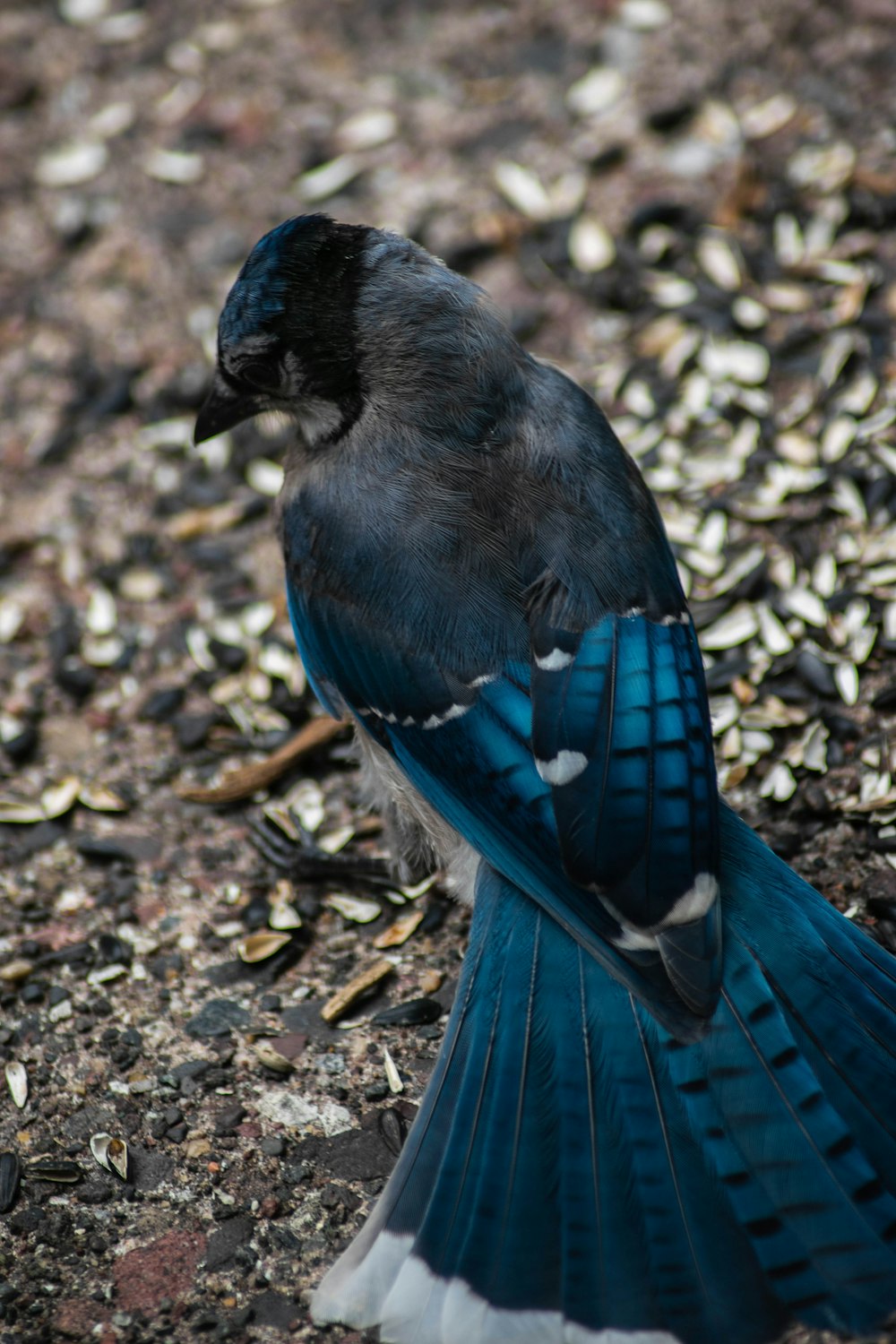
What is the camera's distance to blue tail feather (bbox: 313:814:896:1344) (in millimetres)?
2141

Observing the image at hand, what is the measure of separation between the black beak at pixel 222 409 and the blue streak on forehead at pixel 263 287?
234mm

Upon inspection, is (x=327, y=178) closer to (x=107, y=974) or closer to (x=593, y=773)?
(x=107, y=974)

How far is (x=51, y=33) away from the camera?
5562 mm

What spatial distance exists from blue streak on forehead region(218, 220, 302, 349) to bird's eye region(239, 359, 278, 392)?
0.27 feet

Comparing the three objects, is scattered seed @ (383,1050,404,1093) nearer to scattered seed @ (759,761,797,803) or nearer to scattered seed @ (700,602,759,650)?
scattered seed @ (759,761,797,803)

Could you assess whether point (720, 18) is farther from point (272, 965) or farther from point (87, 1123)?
point (87, 1123)

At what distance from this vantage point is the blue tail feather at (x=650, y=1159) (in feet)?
7.02

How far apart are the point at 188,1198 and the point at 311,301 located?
186cm

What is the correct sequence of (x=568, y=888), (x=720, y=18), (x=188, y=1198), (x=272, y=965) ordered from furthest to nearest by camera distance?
(x=720, y=18)
(x=272, y=965)
(x=188, y=1198)
(x=568, y=888)

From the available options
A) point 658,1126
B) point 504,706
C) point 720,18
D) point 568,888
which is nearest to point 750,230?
point 720,18

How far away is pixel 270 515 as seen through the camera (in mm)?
4168

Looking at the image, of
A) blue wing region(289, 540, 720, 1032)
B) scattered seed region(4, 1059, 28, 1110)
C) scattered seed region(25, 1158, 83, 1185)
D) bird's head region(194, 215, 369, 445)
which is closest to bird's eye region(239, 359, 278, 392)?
bird's head region(194, 215, 369, 445)

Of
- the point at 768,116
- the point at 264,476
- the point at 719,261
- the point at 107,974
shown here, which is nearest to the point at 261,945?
the point at 107,974

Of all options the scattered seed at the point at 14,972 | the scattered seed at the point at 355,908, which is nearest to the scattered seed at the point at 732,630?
the scattered seed at the point at 355,908
